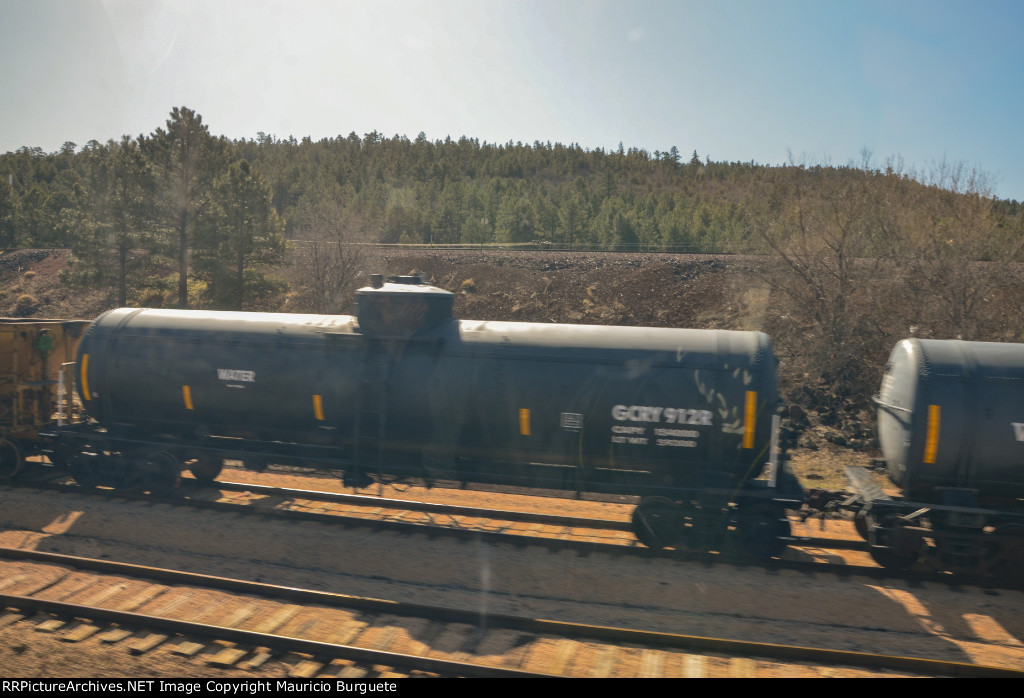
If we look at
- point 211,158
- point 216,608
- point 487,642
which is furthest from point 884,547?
point 211,158

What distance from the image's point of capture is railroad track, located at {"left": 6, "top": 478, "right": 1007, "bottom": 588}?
10.4 meters

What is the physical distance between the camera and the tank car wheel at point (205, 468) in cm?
1352

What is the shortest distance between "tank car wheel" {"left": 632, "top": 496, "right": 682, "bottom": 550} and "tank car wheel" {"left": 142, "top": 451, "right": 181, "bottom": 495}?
8.91m

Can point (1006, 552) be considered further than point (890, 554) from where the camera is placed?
No

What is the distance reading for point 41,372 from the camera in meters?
14.5

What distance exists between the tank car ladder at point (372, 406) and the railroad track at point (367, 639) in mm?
2867

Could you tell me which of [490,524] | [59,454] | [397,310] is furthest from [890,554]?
[59,454]

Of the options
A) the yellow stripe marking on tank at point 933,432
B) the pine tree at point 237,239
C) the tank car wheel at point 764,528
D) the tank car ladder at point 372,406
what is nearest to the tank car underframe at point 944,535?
the yellow stripe marking on tank at point 933,432

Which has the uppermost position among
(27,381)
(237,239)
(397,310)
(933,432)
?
(237,239)

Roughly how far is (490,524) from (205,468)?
620 cm

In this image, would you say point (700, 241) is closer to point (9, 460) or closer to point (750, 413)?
point (750, 413)

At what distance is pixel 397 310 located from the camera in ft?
36.7

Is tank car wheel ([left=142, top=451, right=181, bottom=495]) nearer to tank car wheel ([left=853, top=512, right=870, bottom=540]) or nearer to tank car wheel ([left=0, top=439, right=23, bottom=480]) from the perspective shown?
tank car wheel ([left=0, top=439, right=23, bottom=480])

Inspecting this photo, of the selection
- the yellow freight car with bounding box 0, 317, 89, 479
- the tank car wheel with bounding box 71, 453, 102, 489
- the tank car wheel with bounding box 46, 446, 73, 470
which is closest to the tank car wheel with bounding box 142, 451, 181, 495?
the tank car wheel with bounding box 71, 453, 102, 489
